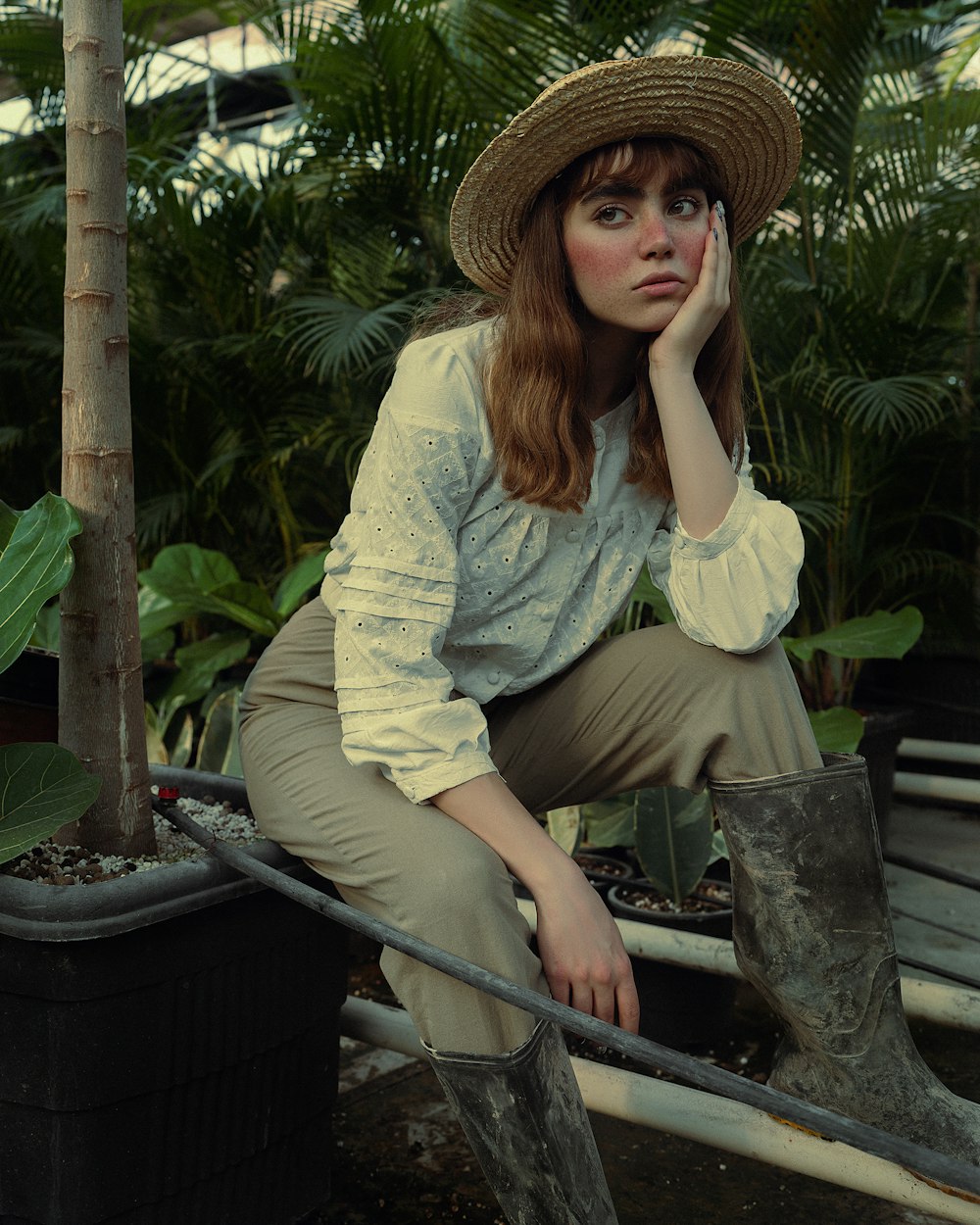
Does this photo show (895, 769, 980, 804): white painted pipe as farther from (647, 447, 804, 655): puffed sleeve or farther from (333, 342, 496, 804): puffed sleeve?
(333, 342, 496, 804): puffed sleeve

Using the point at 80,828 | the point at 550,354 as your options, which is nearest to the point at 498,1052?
the point at 80,828

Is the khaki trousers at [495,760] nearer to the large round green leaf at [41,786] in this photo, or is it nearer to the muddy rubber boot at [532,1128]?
the muddy rubber boot at [532,1128]

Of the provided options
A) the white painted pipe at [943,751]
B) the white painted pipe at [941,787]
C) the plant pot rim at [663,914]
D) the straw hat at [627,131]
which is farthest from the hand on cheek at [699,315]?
the white painted pipe at [943,751]

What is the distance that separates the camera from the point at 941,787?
8.21 feet

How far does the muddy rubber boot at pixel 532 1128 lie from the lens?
3.48ft

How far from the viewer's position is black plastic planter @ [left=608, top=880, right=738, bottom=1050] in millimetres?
1924

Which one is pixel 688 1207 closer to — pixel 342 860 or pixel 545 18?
pixel 342 860

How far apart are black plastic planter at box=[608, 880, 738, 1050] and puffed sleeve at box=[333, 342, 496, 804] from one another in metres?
0.87

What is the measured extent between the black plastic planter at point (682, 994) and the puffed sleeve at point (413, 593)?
0.87 metres

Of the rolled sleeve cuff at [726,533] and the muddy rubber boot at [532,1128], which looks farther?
the rolled sleeve cuff at [726,533]

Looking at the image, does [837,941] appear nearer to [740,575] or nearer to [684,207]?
[740,575]

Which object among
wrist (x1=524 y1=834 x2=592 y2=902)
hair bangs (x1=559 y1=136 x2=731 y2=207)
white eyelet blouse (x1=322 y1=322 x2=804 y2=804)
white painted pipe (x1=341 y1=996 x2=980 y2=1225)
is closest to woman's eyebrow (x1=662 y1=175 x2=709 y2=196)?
hair bangs (x1=559 y1=136 x2=731 y2=207)

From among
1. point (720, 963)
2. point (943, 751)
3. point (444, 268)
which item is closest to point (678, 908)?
point (720, 963)

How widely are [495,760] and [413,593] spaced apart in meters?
0.28
